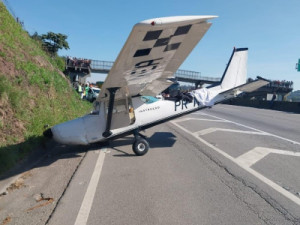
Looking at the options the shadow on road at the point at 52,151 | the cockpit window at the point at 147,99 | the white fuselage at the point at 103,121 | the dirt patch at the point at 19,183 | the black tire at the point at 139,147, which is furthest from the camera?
the cockpit window at the point at 147,99

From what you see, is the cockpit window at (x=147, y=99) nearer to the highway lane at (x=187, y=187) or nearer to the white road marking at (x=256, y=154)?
the highway lane at (x=187, y=187)

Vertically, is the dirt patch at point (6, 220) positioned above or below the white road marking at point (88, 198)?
above

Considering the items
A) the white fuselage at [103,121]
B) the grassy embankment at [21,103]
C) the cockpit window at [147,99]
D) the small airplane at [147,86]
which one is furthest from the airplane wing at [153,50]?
the grassy embankment at [21,103]

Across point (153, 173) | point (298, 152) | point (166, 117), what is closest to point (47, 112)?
point (166, 117)

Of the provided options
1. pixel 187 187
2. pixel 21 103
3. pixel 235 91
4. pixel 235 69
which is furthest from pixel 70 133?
pixel 235 69

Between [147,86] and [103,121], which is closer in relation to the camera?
[103,121]

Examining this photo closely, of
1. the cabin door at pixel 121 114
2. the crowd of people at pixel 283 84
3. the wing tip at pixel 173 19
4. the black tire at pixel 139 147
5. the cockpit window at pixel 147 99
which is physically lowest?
the crowd of people at pixel 283 84

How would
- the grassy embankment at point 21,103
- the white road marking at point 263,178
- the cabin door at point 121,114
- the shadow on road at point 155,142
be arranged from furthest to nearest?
the shadow on road at point 155,142, the cabin door at point 121,114, the grassy embankment at point 21,103, the white road marking at point 263,178

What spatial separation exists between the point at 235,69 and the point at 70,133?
6.74 m

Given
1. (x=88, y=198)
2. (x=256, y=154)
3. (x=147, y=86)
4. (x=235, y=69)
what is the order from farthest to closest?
(x=235, y=69), (x=147, y=86), (x=256, y=154), (x=88, y=198)

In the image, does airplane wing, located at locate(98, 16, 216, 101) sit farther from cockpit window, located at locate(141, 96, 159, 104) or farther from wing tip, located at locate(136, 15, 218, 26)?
cockpit window, located at locate(141, 96, 159, 104)

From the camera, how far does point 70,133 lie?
7.41 metres

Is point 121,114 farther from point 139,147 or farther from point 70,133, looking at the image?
point 70,133

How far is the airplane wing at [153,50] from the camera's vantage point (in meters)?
3.74
